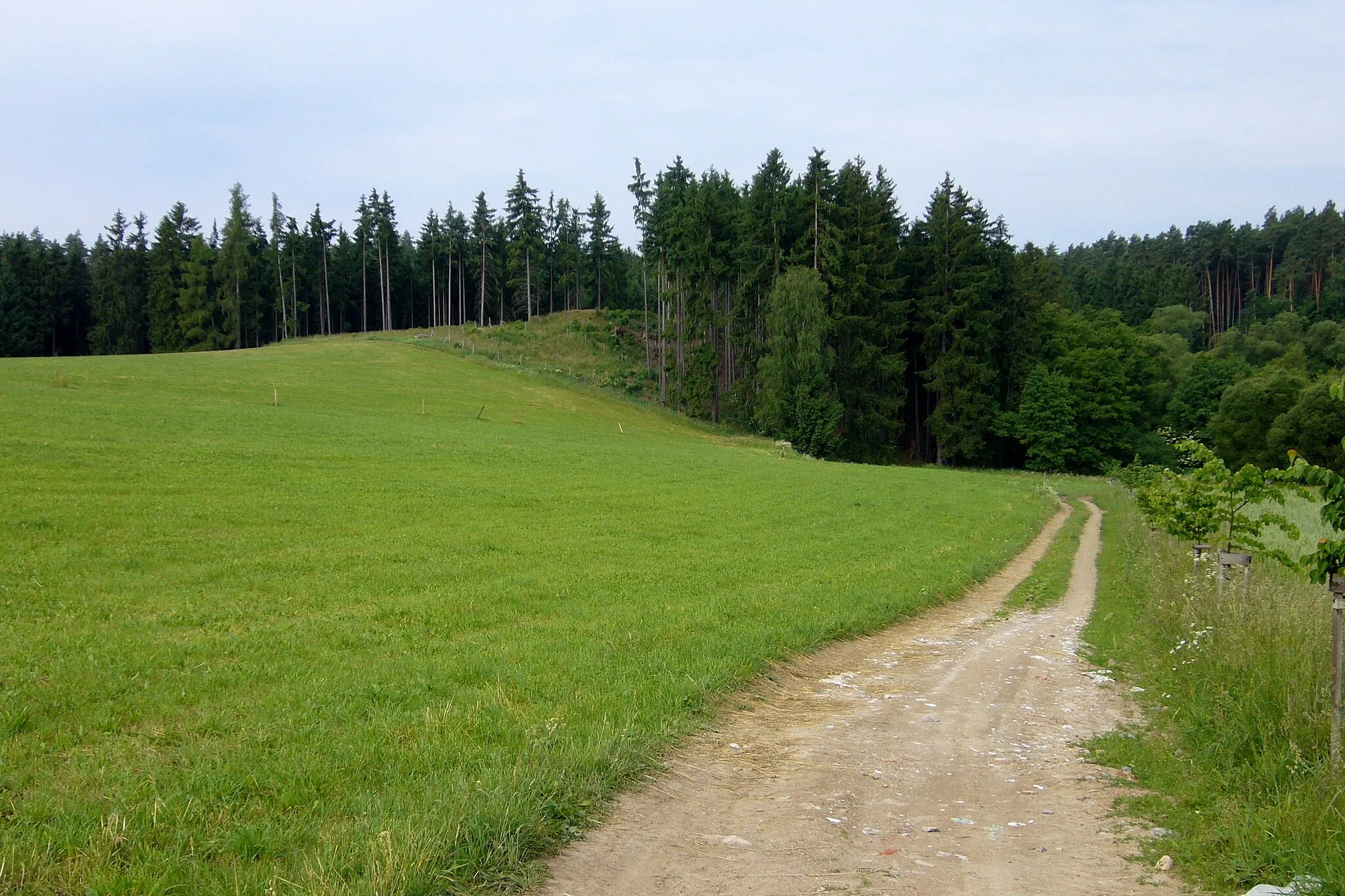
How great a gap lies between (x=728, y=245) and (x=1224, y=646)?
2815 inches

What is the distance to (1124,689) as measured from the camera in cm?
1123

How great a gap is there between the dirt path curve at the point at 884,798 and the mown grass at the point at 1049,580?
6.36m

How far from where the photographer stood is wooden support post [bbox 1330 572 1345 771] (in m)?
6.36

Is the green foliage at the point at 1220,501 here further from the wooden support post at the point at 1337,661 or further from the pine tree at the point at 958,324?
the pine tree at the point at 958,324

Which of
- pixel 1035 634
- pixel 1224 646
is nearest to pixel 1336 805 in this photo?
pixel 1224 646

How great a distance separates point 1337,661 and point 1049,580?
50.6 ft

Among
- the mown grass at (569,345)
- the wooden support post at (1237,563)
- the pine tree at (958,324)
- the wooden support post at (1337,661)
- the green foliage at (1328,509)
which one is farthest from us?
the mown grass at (569,345)

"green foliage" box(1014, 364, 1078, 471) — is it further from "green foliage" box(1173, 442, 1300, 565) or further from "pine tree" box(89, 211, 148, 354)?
"pine tree" box(89, 211, 148, 354)

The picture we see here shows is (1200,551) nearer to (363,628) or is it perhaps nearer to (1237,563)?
(1237,563)

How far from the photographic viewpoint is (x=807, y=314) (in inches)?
2601

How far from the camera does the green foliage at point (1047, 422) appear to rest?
73.8 m

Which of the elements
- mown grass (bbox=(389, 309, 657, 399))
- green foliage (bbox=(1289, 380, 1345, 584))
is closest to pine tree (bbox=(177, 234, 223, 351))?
mown grass (bbox=(389, 309, 657, 399))

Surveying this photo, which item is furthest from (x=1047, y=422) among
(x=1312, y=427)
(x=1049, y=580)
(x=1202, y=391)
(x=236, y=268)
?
(x=236, y=268)

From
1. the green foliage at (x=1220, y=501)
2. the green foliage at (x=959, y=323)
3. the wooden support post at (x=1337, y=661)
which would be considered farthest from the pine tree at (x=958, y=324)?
the wooden support post at (x=1337, y=661)
